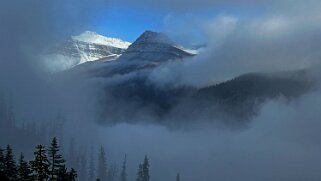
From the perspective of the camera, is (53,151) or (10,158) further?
(10,158)

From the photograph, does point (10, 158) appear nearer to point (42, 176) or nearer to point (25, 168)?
point (25, 168)

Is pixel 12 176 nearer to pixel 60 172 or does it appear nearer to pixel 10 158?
pixel 10 158

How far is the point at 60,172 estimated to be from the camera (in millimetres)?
63094

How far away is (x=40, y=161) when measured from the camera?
61500mm

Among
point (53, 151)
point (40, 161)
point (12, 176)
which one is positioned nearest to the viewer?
point (40, 161)

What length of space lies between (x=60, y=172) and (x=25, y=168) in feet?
26.2

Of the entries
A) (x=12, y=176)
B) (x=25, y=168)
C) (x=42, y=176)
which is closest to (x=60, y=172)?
(x=42, y=176)

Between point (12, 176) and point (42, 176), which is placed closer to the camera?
point (42, 176)

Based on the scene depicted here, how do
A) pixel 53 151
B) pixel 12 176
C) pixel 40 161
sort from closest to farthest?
pixel 40 161 < pixel 53 151 < pixel 12 176

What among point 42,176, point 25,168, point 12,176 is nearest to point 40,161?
point 42,176

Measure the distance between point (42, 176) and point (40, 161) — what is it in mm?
1972

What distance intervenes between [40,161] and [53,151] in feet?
14.5

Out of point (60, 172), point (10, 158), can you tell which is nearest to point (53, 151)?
point (60, 172)

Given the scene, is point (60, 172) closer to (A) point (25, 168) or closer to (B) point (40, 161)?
(B) point (40, 161)
